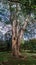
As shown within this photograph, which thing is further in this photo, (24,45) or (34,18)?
(24,45)

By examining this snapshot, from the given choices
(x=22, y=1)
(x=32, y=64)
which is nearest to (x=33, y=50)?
(x=32, y=64)

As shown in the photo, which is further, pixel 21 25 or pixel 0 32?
pixel 0 32

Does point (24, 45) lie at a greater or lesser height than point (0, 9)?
lesser

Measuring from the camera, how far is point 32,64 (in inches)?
503

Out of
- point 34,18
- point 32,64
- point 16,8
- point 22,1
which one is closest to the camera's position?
point 22,1

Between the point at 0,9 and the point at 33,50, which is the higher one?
the point at 0,9

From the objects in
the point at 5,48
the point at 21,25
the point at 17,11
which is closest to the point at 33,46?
the point at 5,48

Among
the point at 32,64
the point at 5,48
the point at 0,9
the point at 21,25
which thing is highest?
the point at 0,9

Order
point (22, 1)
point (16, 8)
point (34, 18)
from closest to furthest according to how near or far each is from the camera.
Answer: point (22, 1)
point (16, 8)
point (34, 18)

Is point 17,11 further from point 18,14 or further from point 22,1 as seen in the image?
point 22,1

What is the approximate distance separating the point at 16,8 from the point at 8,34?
8.27 metres

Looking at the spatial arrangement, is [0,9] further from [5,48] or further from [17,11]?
[5,48]

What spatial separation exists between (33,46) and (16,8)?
9594 millimetres

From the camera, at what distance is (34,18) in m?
17.2
